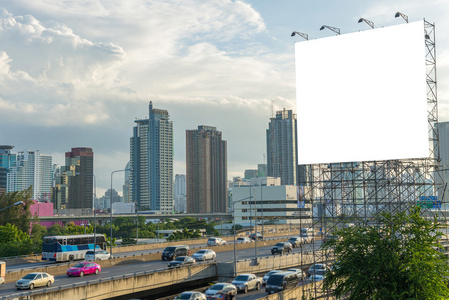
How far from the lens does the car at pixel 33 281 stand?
40.7 metres

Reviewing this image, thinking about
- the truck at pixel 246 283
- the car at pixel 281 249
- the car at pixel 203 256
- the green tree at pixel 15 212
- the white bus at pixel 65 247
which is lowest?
the truck at pixel 246 283

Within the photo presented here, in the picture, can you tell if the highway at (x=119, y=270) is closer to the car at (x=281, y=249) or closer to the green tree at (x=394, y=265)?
the car at (x=281, y=249)

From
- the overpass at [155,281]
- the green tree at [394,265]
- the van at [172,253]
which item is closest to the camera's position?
the green tree at [394,265]

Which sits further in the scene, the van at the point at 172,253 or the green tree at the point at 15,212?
the green tree at the point at 15,212

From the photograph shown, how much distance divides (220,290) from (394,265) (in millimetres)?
16766

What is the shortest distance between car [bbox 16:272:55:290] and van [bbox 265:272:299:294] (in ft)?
63.3

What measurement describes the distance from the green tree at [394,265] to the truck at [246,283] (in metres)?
15.1

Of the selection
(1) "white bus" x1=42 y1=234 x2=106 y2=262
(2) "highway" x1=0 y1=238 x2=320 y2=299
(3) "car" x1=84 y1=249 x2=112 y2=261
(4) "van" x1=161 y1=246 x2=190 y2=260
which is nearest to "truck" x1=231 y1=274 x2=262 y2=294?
(2) "highway" x1=0 y1=238 x2=320 y2=299

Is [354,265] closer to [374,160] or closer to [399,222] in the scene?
[399,222]

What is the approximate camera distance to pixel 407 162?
52.0 meters

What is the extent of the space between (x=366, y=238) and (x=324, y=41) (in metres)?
28.2

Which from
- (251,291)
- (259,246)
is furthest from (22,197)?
(251,291)

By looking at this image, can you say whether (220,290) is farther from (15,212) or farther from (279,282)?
(15,212)

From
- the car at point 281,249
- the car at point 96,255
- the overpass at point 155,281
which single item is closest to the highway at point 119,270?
the car at point 281,249
